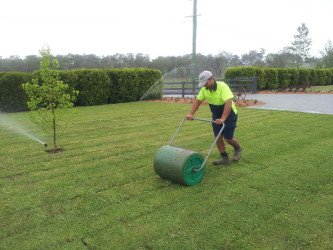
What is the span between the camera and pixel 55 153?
5684mm

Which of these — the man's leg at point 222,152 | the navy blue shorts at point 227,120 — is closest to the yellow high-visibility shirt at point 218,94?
→ the navy blue shorts at point 227,120

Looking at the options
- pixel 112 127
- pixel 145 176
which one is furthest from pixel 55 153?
pixel 112 127

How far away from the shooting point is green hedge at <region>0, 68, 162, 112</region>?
43.1 feet

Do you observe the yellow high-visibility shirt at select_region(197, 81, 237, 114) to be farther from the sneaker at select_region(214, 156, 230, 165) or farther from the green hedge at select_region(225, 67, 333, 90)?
the green hedge at select_region(225, 67, 333, 90)

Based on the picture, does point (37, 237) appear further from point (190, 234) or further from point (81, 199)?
point (190, 234)

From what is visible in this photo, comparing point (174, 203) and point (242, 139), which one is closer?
point (174, 203)

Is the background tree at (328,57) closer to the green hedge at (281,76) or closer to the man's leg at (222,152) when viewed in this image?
the green hedge at (281,76)

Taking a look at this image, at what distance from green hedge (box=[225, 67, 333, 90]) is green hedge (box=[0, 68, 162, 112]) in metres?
9.07

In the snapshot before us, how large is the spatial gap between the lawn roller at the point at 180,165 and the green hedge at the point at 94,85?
11.4 metres

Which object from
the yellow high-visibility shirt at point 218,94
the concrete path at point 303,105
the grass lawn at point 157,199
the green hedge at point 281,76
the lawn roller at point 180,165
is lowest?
the grass lawn at point 157,199

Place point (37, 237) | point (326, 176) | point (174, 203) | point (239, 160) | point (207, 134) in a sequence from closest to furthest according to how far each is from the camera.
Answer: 1. point (37, 237)
2. point (174, 203)
3. point (326, 176)
4. point (239, 160)
5. point (207, 134)

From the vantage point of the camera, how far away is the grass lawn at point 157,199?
109 inches

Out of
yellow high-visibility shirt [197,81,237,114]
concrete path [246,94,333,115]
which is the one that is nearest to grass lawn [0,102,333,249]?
yellow high-visibility shirt [197,81,237,114]

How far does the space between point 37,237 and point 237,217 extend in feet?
6.60
